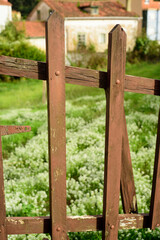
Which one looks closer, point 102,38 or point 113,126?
point 113,126

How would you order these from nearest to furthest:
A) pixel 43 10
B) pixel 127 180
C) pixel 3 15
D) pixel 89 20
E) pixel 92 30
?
pixel 127 180 → pixel 3 15 → pixel 89 20 → pixel 92 30 → pixel 43 10

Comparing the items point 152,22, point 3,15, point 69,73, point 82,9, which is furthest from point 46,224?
point 152,22

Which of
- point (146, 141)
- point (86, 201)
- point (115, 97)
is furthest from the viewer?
point (146, 141)

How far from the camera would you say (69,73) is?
2514 mm

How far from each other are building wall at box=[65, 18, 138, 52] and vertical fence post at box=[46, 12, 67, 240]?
30.2 meters

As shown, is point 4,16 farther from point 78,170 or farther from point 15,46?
point 78,170

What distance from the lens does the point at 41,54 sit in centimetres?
2492

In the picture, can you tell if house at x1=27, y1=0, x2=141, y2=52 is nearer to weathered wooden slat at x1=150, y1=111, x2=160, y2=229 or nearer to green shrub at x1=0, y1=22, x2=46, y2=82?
green shrub at x1=0, y1=22, x2=46, y2=82

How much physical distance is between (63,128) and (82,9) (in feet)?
113

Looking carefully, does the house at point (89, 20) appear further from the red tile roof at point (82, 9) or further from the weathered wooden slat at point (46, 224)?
the weathered wooden slat at point (46, 224)

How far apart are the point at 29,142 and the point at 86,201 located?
10.5 feet

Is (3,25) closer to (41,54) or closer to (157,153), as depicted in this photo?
(41,54)

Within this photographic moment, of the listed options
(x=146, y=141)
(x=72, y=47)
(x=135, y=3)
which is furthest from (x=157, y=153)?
(x=135, y=3)

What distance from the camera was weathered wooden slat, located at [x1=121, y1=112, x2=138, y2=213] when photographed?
329cm
